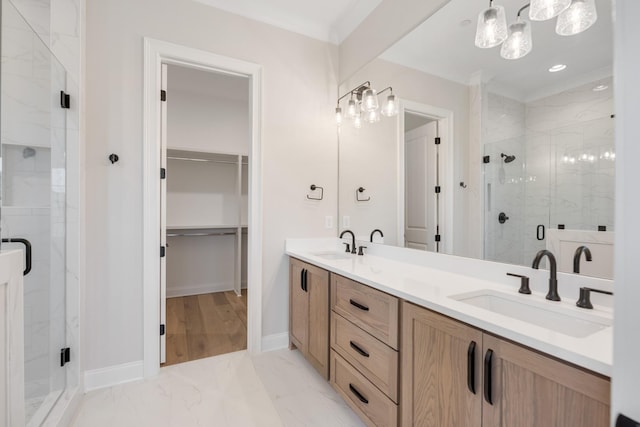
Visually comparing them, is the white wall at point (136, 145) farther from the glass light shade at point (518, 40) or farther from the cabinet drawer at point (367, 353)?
the glass light shade at point (518, 40)

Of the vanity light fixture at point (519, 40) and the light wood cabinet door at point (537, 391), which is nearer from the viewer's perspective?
the light wood cabinet door at point (537, 391)

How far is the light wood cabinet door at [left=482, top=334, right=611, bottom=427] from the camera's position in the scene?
0.70 metres

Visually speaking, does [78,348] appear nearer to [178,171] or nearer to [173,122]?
[178,171]

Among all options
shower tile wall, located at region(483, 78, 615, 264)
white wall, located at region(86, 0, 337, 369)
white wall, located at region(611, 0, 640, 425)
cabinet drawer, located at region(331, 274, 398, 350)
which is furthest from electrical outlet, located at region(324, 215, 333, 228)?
white wall, located at region(611, 0, 640, 425)

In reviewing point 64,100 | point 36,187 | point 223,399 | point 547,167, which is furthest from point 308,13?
point 223,399

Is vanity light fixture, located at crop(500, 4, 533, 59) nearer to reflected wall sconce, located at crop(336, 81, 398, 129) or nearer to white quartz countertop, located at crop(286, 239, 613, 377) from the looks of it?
reflected wall sconce, located at crop(336, 81, 398, 129)

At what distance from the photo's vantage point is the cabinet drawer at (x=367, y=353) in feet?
4.25

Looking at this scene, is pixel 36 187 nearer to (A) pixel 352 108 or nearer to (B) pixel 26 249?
(B) pixel 26 249

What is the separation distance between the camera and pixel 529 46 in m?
1.30

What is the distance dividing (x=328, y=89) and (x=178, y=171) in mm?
2342

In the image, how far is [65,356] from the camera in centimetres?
173

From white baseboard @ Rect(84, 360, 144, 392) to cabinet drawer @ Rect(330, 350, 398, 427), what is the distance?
1.36 m

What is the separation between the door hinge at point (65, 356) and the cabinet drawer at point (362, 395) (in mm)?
1602

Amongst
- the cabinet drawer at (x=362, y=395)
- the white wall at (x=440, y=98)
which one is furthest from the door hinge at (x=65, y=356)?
the white wall at (x=440, y=98)
